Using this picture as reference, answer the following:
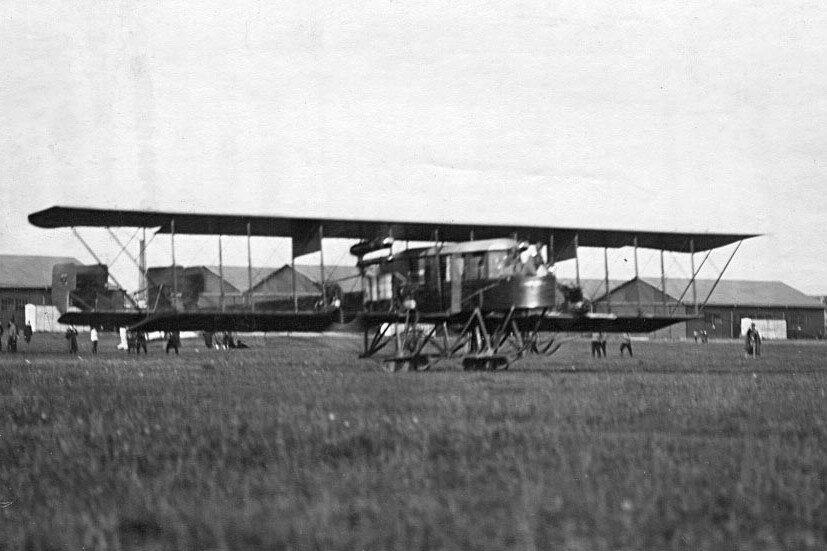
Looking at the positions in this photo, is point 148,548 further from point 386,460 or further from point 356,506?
point 386,460

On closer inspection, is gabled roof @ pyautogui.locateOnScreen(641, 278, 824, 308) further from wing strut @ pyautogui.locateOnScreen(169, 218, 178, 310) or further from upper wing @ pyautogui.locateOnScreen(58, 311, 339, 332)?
wing strut @ pyautogui.locateOnScreen(169, 218, 178, 310)

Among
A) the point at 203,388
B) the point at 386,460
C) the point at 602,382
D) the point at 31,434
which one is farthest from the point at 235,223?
the point at 386,460

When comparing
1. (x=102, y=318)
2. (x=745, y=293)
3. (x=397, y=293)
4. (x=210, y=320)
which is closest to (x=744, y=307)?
(x=745, y=293)

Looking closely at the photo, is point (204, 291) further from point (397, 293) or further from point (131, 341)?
point (131, 341)

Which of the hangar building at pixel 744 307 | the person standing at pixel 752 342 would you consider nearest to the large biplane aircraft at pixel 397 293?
the person standing at pixel 752 342

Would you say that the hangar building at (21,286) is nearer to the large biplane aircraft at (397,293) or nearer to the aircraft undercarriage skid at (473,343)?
the large biplane aircraft at (397,293)

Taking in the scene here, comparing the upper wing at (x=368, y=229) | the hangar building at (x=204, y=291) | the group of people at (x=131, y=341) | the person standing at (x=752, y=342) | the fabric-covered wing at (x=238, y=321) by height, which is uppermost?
the upper wing at (x=368, y=229)

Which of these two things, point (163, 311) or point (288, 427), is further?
point (163, 311)

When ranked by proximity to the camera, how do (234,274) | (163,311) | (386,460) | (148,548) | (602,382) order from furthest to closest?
(234,274) → (163,311) → (602,382) → (386,460) → (148,548)

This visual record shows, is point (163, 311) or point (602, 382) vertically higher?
point (163, 311)
